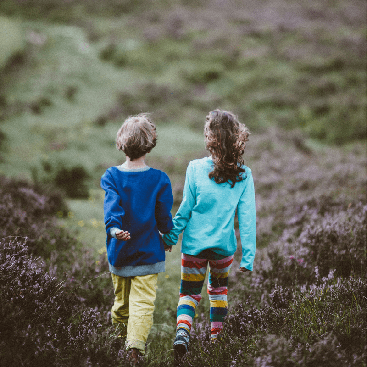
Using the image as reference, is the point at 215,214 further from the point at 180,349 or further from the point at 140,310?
the point at 180,349

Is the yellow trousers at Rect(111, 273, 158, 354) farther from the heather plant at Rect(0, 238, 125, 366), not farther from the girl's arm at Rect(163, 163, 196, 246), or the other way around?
the girl's arm at Rect(163, 163, 196, 246)

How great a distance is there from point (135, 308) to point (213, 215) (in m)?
1.02

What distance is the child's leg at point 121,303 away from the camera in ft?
9.09

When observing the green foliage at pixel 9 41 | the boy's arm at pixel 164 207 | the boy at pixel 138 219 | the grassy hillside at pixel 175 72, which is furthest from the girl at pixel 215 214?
the green foliage at pixel 9 41

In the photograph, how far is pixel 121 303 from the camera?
281 cm

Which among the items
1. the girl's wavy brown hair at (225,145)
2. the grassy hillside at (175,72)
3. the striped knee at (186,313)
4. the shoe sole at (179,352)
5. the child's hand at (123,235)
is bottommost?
the shoe sole at (179,352)

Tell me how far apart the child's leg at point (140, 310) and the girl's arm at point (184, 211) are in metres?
0.36

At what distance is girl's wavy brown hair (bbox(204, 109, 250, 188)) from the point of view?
272cm

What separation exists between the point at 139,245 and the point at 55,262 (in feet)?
5.22

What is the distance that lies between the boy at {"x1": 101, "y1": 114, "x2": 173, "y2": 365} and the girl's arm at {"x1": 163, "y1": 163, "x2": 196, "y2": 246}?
0.11m

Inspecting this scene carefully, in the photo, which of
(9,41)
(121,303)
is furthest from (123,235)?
(9,41)

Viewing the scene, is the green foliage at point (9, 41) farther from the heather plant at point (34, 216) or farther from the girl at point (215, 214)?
the girl at point (215, 214)

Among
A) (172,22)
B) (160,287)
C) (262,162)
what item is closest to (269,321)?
(160,287)

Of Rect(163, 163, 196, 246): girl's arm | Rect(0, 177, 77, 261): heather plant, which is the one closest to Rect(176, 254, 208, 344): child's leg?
Rect(163, 163, 196, 246): girl's arm
